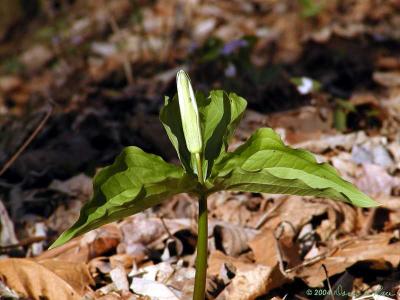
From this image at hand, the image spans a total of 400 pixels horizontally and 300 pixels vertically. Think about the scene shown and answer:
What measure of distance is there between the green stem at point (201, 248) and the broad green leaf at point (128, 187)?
66 mm

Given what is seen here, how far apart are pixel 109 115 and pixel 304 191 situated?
2.34 metres

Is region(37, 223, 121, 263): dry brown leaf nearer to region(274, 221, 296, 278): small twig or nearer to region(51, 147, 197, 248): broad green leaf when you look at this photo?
region(274, 221, 296, 278): small twig

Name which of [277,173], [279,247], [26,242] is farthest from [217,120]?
[26,242]

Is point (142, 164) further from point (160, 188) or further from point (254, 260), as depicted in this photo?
point (254, 260)

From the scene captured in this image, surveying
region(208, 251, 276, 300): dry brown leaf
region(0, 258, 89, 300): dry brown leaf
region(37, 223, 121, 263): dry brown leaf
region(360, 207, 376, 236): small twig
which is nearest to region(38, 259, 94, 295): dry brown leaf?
region(0, 258, 89, 300): dry brown leaf

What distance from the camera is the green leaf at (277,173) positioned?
144 cm

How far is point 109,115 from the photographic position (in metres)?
3.66

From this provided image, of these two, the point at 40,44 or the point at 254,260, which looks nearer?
the point at 254,260

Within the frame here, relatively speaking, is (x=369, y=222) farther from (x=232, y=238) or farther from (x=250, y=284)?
(x=250, y=284)

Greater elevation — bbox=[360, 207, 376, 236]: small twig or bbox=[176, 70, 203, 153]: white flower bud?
bbox=[176, 70, 203, 153]: white flower bud

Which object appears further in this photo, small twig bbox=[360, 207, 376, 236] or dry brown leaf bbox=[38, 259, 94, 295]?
small twig bbox=[360, 207, 376, 236]

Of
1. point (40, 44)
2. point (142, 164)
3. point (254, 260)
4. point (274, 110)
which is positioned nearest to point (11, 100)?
point (40, 44)

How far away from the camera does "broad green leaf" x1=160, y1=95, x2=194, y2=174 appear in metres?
1.62

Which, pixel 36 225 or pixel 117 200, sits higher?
pixel 117 200
